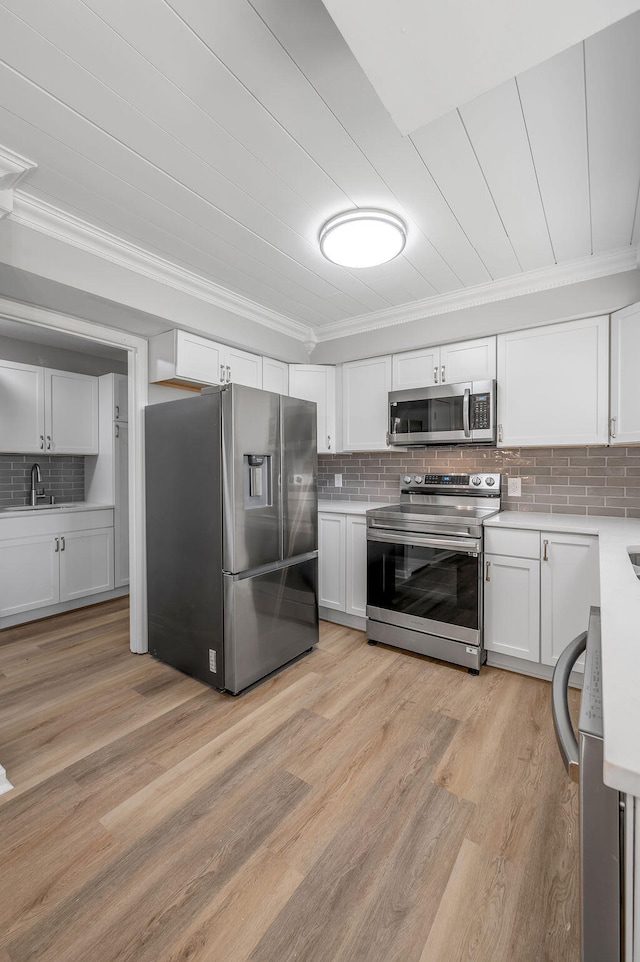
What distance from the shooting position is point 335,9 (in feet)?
3.10

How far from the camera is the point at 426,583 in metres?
2.79

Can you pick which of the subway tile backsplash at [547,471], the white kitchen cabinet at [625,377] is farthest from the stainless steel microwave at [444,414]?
the white kitchen cabinet at [625,377]

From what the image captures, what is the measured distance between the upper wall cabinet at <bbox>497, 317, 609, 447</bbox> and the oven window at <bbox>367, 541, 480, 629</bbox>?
90cm

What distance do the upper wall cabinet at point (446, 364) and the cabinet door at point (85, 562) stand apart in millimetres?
2998

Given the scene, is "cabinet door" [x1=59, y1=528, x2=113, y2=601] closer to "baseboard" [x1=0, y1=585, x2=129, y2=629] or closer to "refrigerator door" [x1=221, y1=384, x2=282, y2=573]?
"baseboard" [x1=0, y1=585, x2=129, y2=629]

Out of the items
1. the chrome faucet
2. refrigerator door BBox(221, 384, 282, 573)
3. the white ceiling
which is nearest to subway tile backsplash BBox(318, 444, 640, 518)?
refrigerator door BBox(221, 384, 282, 573)

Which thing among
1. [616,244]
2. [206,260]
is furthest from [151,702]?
[616,244]

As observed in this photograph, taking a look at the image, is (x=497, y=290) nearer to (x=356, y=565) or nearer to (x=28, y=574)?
(x=356, y=565)

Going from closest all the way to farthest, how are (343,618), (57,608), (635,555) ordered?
1. (635,555)
2. (343,618)
3. (57,608)

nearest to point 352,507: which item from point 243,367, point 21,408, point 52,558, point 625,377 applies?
point 243,367

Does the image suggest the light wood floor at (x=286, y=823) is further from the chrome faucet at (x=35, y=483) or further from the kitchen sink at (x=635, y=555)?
the chrome faucet at (x=35, y=483)

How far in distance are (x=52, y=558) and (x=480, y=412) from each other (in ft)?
Answer: 11.9

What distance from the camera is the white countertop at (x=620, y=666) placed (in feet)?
1.61

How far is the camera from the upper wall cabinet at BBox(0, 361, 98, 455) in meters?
3.57
